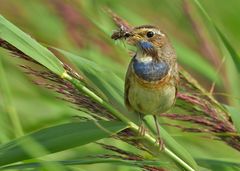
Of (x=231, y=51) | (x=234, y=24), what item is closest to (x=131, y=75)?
(x=231, y=51)

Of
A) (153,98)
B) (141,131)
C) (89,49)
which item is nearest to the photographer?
(141,131)

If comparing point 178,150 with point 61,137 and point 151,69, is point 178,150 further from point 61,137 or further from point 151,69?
point 151,69

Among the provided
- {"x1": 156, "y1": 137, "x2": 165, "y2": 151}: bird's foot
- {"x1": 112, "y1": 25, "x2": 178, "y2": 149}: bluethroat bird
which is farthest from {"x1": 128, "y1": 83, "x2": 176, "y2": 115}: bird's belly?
{"x1": 156, "y1": 137, "x2": 165, "y2": 151}: bird's foot

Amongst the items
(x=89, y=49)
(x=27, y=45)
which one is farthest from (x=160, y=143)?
(x=89, y=49)

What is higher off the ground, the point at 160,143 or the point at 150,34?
the point at 150,34

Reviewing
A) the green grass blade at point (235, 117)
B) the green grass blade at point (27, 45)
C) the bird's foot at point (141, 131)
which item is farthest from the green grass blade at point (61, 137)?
the green grass blade at point (235, 117)

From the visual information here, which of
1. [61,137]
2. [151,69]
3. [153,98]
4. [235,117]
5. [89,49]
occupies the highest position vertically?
[89,49]

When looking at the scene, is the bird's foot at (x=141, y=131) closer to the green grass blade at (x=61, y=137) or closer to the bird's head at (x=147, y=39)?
the green grass blade at (x=61, y=137)
